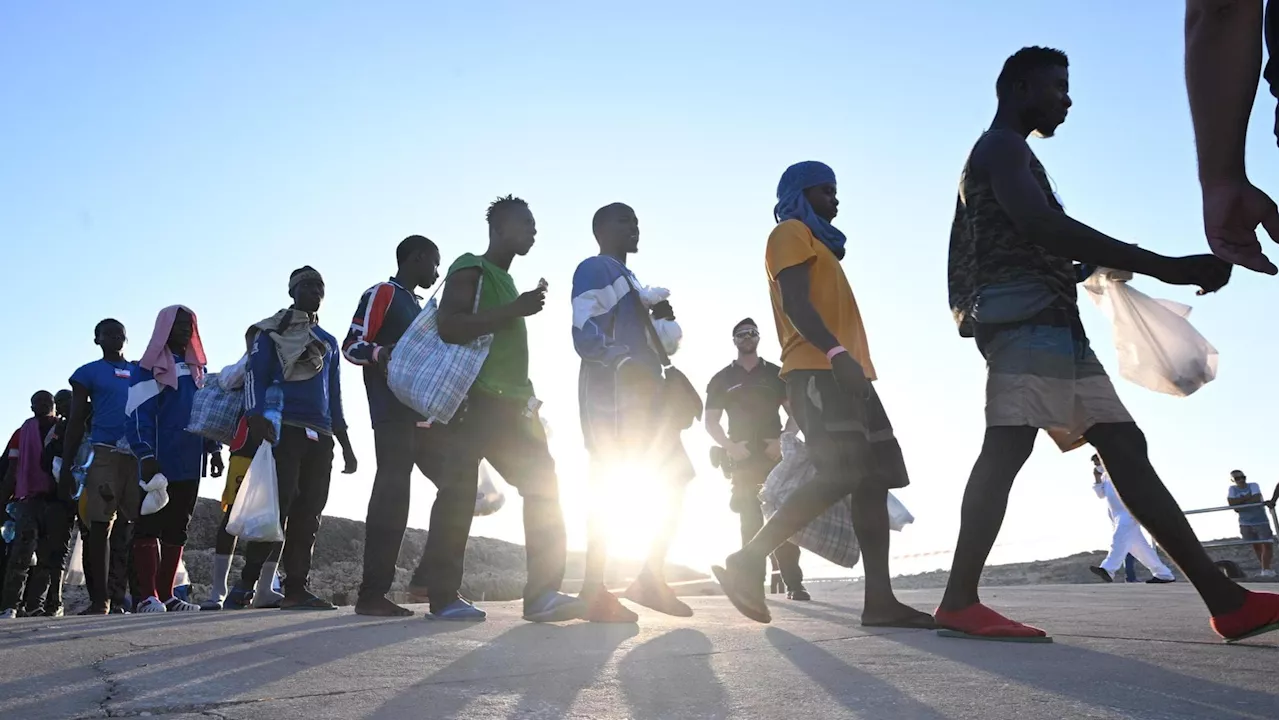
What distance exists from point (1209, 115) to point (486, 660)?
2.36 meters

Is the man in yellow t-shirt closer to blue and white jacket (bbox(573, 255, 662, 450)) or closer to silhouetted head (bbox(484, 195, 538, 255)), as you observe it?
blue and white jacket (bbox(573, 255, 662, 450))

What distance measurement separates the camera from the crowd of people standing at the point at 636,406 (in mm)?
3773

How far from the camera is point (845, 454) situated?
14.5 feet

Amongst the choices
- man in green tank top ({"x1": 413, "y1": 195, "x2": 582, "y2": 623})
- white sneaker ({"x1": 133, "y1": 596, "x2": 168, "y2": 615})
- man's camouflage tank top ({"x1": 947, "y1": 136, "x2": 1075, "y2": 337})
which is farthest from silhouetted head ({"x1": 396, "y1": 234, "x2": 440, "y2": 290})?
man's camouflage tank top ({"x1": 947, "y1": 136, "x2": 1075, "y2": 337})

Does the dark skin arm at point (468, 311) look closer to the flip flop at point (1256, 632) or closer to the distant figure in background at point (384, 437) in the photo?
the distant figure in background at point (384, 437)

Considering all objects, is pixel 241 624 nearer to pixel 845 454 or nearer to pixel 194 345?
pixel 845 454

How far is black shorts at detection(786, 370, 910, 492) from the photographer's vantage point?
4430 millimetres

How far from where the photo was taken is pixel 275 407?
6289 millimetres

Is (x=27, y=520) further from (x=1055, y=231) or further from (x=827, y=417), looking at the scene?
(x=1055, y=231)

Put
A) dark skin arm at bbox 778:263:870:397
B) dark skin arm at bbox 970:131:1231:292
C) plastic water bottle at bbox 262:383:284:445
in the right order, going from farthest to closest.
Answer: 1. plastic water bottle at bbox 262:383:284:445
2. dark skin arm at bbox 778:263:870:397
3. dark skin arm at bbox 970:131:1231:292

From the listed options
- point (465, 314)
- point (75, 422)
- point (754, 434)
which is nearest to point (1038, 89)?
point (465, 314)

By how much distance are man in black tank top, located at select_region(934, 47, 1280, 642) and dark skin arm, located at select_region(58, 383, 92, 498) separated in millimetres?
6368

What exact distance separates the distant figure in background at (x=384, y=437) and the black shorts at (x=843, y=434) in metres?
1.81

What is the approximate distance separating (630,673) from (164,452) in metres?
5.71
